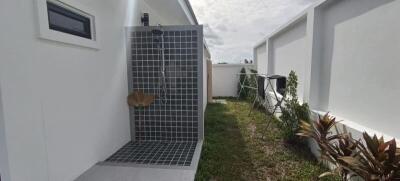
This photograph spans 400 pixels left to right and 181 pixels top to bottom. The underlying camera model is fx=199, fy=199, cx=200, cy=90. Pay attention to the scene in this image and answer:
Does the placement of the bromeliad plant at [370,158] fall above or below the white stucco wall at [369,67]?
below

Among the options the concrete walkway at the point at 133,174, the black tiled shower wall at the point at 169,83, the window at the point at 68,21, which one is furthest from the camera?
the black tiled shower wall at the point at 169,83

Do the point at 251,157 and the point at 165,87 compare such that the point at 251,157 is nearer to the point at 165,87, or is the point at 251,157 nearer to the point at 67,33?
the point at 165,87

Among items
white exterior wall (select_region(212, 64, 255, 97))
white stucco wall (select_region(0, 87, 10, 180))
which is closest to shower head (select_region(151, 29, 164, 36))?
white stucco wall (select_region(0, 87, 10, 180))

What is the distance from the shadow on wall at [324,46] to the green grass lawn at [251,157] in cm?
95

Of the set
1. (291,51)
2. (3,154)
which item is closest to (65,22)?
(3,154)

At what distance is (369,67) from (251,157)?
6.36 feet

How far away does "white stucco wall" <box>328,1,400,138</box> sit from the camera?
1.92m

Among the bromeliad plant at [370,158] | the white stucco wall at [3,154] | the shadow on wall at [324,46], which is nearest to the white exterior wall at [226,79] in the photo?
the shadow on wall at [324,46]

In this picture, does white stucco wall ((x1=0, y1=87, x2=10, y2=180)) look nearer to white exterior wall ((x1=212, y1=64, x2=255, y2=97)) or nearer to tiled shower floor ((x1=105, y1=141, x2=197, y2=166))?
tiled shower floor ((x1=105, y1=141, x2=197, y2=166))

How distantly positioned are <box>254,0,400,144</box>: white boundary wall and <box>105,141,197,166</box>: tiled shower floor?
2.10 m

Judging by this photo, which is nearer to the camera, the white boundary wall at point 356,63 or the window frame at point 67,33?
the window frame at point 67,33

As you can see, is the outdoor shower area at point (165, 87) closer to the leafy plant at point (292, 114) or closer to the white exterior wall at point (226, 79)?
the leafy plant at point (292, 114)

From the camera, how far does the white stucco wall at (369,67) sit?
1919mm

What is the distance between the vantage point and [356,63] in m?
2.43
